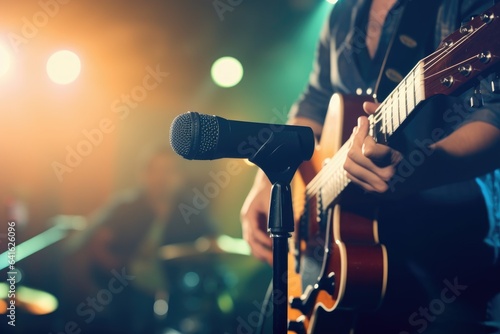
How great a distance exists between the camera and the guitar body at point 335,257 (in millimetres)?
1407

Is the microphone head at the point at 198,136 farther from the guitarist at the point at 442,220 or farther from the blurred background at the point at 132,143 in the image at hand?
the blurred background at the point at 132,143

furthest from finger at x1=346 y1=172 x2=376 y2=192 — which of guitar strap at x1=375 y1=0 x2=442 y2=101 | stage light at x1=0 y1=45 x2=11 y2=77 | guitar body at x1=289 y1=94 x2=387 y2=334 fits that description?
stage light at x1=0 y1=45 x2=11 y2=77

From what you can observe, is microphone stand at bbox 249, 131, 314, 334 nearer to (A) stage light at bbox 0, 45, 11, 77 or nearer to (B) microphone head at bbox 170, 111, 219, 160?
(B) microphone head at bbox 170, 111, 219, 160

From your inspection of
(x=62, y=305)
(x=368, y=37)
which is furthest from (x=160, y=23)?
(x=368, y=37)

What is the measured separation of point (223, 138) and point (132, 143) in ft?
14.8

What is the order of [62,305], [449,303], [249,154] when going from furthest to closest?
[62,305] < [449,303] < [249,154]

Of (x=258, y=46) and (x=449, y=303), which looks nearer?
(x=449, y=303)

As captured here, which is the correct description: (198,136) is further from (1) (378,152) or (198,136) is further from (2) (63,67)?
(2) (63,67)

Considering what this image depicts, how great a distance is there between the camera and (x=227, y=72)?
15.6 ft

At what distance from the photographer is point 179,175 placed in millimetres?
4953

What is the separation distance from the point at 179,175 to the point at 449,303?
3.80m

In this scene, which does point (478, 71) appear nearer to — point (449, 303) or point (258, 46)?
point (449, 303)

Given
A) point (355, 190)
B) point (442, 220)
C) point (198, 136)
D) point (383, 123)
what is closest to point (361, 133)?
point (383, 123)

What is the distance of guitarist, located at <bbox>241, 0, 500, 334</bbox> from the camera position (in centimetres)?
136
